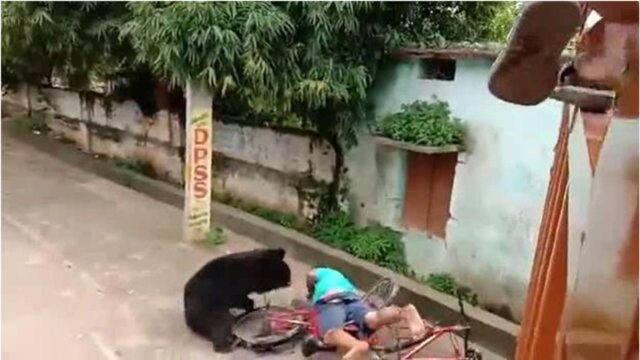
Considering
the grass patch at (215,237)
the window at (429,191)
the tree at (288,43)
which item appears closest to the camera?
the tree at (288,43)

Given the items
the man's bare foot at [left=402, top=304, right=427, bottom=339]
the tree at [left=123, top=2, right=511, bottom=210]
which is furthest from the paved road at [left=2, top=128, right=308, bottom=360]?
the tree at [left=123, top=2, right=511, bottom=210]

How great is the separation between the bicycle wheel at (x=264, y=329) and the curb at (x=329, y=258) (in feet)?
3.31

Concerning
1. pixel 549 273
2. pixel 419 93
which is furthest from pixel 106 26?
pixel 549 273

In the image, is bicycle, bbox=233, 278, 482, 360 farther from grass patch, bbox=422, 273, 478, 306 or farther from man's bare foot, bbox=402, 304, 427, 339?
grass patch, bbox=422, 273, 478, 306

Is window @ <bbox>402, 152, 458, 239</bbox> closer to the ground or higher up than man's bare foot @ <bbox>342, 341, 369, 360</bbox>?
higher up

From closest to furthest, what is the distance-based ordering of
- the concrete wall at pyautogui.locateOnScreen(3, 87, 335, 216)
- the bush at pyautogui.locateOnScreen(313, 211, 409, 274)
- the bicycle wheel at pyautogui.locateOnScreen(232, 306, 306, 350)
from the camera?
1. the bicycle wheel at pyautogui.locateOnScreen(232, 306, 306, 350)
2. the bush at pyautogui.locateOnScreen(313, 211, 409, 274)
3. the concrete wall at pyautogui.locateOnScreen(3, 87, 335, 216)

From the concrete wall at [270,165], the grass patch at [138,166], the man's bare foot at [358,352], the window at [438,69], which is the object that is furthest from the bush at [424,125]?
the grass patch at [138,166]

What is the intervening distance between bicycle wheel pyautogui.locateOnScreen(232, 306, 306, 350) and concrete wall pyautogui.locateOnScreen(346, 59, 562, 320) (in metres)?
1.48

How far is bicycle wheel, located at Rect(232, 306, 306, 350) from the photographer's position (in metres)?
5.33

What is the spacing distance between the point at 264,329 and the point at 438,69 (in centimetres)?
250

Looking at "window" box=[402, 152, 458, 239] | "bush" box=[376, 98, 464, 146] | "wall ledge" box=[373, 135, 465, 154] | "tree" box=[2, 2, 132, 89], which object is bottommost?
"window" box=[402, 152, 458, 239]

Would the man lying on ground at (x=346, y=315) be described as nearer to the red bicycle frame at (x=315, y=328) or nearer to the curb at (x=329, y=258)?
the red bicycle frame at (x=315, y=328)

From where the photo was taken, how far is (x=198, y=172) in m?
7.69

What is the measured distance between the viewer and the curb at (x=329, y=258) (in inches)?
214
